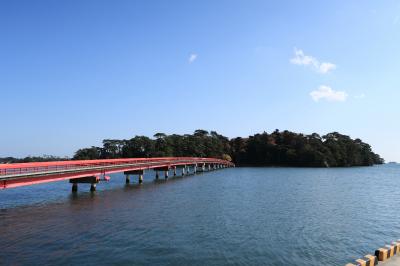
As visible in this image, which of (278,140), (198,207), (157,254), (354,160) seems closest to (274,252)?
(157,254)

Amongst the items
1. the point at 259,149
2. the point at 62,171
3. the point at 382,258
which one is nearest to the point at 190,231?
the point at 382,258

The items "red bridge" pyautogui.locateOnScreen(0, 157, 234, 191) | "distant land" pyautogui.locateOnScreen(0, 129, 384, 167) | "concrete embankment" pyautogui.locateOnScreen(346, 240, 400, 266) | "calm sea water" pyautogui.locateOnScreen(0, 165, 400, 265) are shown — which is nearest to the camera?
"concrete embankment" pyautogui.locateOnScreen(346, 240, 400, 266)

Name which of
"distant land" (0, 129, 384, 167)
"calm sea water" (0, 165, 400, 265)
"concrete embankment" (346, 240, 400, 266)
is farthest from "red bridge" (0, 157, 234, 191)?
"distant land" (0, 129, 384, 167)

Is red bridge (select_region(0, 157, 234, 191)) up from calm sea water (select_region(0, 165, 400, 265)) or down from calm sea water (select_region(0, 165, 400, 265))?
up

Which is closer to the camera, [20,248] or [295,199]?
[20,248]

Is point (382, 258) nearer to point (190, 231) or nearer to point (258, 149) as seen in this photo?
point (190, 231)

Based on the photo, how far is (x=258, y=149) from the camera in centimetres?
18138

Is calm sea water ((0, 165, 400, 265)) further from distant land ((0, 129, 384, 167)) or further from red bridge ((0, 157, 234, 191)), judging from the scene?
distant land ((0, 129, 384, 167))

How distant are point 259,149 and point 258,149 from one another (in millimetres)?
501

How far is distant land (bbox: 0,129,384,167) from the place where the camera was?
150 metres

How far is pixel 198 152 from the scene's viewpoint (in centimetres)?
16412

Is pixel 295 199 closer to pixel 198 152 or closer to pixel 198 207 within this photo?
pixel 198 207

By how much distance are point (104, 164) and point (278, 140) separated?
449 ft

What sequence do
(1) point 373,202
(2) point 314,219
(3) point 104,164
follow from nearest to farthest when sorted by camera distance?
1. (2) point 314,219
2. (1) point 373,202
3. (3) point 104,164
